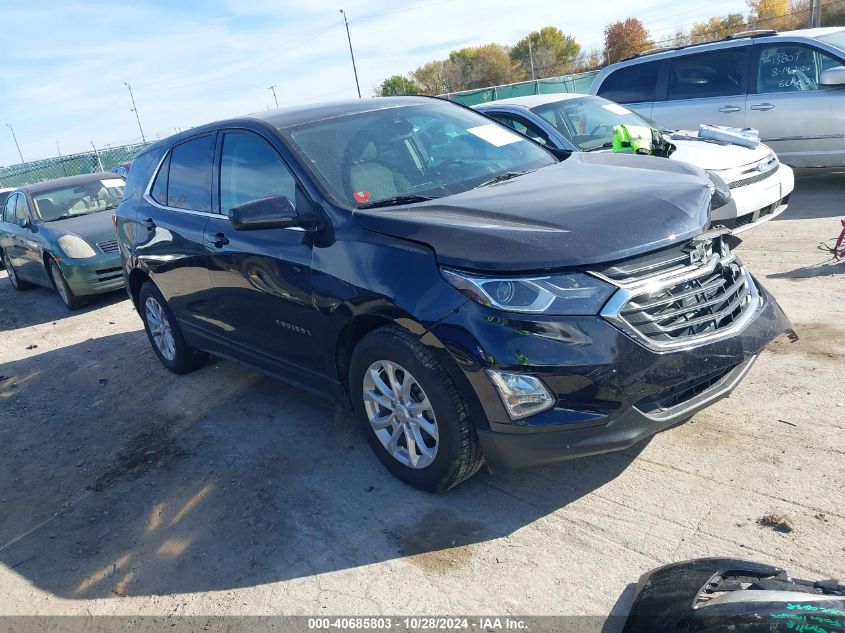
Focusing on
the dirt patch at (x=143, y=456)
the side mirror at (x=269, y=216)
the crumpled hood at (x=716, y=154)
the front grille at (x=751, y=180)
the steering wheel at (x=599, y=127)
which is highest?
the side mirror at (x=269, y=216)

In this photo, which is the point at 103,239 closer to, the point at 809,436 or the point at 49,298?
the point at 49,298

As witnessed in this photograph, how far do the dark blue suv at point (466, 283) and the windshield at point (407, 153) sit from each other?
0.05 ft

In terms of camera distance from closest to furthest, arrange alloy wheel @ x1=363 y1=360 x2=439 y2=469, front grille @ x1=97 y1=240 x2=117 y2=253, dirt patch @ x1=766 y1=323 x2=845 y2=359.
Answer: alloy wheel @ x1=363 y1=360 x2=439 y2=469 → dirt patch @ x1=766 y1=323 x2=845 y2=359 → front grille @ x1=97 y1=240 x2=117 y2=253

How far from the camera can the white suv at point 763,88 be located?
8.16 meters

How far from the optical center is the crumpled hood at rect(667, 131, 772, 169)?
636 centimetres

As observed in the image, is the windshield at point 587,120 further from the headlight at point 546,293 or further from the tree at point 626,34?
the tree at point 626,34

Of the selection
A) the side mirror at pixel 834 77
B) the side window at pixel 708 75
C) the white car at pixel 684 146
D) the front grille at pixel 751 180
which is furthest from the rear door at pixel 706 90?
the front grille at pixel 751 180

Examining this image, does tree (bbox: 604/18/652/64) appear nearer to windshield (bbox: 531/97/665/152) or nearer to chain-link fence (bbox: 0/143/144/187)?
chain-link fence (bbox: 0/143/144/187)


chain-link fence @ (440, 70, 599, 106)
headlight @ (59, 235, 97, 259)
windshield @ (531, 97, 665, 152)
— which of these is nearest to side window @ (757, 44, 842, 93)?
windshield @ (531, 97, 665, 152)

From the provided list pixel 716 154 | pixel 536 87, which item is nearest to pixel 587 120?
pixel 716 154

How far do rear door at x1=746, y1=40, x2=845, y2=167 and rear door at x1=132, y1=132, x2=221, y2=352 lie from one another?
691cm

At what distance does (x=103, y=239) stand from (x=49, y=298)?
2.20 m

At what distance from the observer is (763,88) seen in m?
8.58

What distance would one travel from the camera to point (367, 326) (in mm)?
3480
